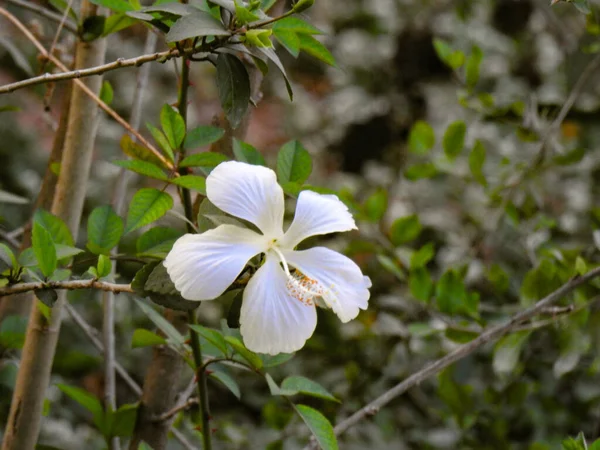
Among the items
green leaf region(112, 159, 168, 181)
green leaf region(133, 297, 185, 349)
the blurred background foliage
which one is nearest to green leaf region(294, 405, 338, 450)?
green leaf region(133, 297, 185, 349)

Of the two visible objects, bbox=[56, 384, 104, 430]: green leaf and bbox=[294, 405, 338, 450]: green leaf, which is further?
bbox=[56, 384, 104, 430]: green leaf

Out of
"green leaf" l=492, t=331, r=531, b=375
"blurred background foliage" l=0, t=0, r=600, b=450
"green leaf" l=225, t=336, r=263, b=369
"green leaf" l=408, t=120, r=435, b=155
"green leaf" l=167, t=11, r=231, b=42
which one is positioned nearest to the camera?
"green leaf" l=167, t=11, r=231, b=42

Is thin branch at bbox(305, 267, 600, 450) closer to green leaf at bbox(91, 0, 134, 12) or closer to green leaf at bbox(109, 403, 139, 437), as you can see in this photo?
green leaf at bbox(109, 403, 139, 437)

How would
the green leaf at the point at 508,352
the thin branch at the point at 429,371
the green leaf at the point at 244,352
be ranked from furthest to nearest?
the green leaf at the point at 508,352, the thin branch at the point at 429,371, the green leaf at the point at 244,352

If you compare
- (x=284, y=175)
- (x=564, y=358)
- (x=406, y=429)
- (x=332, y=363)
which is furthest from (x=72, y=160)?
(x=406, y=429)

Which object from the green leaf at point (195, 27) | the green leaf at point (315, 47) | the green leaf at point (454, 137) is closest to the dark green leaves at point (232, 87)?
the green leaf at point (195, 27)

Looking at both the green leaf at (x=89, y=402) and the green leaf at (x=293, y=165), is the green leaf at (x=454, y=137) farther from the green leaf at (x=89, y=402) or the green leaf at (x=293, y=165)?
the green leaf at (x=89, y=402)

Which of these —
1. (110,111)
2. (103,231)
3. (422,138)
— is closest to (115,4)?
(110,111)
